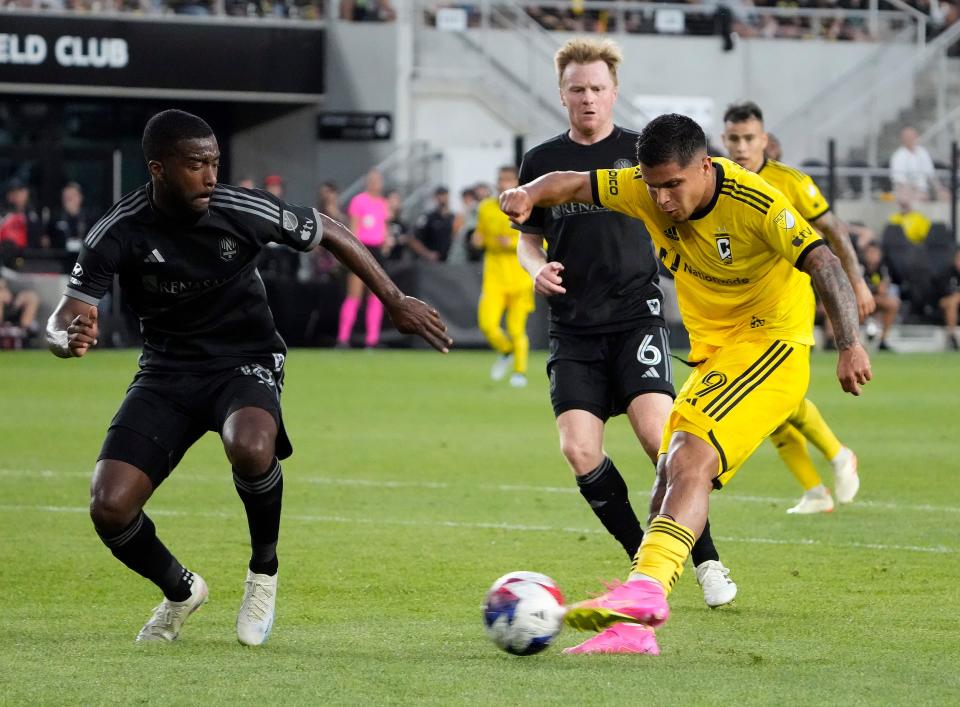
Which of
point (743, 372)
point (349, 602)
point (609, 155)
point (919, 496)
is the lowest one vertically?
point (919, 496)

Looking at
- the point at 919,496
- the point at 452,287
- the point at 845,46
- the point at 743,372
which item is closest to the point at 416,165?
the point at 452,287

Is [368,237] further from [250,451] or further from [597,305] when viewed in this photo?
[250,451]

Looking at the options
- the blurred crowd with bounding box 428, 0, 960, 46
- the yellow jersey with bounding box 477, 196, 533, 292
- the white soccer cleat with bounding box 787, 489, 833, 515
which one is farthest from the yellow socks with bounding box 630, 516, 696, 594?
the blurred crowd with bounding box 428, 0, 960, 46

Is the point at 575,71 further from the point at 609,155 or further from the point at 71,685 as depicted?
the point at 71,685

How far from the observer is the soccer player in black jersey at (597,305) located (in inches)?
298

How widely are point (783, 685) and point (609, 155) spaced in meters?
3.16

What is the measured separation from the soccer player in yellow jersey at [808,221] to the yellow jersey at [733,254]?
1800 millimetres

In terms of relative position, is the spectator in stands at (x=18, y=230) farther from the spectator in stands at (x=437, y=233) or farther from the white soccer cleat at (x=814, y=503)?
the white soccer cleat at (x=814, y=503)

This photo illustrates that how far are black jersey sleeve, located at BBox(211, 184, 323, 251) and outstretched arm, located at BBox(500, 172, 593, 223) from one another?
0.78 meters

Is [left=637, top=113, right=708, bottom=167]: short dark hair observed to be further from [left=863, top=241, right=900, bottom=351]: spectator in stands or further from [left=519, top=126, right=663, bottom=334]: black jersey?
[left=863, top=241, right=900, bottom=351]: spectator in stands

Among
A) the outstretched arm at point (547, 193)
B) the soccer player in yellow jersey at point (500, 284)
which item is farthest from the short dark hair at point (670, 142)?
the soccer player in yellow jersey at point (500, 284)

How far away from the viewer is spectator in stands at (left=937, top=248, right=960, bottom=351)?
26.8 m

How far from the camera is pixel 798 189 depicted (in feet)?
30.6

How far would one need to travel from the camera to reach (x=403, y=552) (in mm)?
8844
